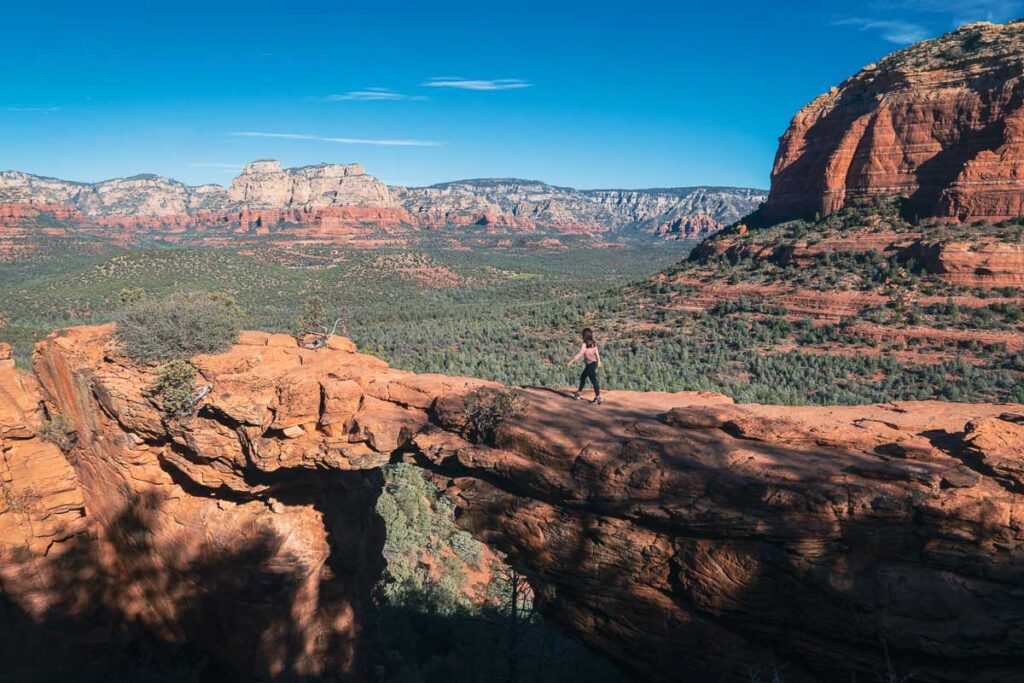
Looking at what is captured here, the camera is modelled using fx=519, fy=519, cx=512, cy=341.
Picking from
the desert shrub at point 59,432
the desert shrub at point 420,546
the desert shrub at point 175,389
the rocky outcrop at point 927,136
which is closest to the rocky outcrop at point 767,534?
the desert shrub at point 175,389

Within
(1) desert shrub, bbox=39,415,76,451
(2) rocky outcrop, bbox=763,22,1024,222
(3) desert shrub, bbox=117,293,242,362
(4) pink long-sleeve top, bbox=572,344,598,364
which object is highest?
(2) rocky outcrop, bbox=763,22,1024,222

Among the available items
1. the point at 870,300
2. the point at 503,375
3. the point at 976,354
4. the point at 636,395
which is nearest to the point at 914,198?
the point at 870,300

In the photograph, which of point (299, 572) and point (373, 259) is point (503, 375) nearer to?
point (299, 572)

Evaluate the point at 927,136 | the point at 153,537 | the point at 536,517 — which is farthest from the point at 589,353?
the point at 927,136

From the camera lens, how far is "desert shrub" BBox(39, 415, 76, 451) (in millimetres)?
11719

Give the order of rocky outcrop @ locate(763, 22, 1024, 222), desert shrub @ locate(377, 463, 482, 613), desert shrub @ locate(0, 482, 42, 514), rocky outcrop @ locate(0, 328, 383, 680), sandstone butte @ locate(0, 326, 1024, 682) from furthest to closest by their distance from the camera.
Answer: rocky outcrop @ locate(763, 22, 1024, 222) < desert shrub @ locate(377, 463, 482, 613) < desert shrub @ locate(0, 482, 42, 514) < rocky outcrop @ locate(0, 328, 383, 680) < sandstone butte @ locate(0, 326, 1024, 682)

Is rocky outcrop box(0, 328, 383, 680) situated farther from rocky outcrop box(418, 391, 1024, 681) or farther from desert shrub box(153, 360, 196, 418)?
rocky outcrop box(418, 391, 1024, 681)

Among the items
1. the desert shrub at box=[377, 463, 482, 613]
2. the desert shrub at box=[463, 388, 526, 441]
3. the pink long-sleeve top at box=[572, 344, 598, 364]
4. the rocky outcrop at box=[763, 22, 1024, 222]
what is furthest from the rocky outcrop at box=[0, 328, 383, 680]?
the rocky outcrop at box=[763, 22, 1024, 222]

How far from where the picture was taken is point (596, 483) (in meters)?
8.61

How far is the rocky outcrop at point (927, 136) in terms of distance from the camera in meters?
45.9

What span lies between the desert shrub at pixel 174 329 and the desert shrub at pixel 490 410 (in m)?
6.12

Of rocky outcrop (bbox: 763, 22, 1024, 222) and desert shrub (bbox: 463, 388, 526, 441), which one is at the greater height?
rocky outcrop (bbox: 763, 22, 1024, 222)

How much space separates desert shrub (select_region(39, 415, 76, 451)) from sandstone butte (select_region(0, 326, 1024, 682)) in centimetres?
15

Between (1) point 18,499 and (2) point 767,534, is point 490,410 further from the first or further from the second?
(1) point 18,499
